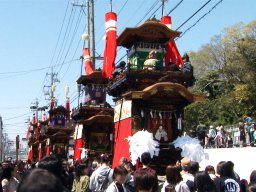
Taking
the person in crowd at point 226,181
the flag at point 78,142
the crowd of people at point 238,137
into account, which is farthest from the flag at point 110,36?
the person in crowd at point 226,181

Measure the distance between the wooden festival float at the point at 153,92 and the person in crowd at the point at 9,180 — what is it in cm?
831

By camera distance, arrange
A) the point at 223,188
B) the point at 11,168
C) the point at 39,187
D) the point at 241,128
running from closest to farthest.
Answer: the point at 39,187 → the point at 223,188 → the point at 11,168 → the point at 241,128

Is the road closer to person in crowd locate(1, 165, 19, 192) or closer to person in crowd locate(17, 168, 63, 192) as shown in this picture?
person in crowd locate(1, 165, 19, 192)

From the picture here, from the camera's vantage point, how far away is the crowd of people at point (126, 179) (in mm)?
2414

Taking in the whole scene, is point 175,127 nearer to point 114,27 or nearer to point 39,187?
point 114,27

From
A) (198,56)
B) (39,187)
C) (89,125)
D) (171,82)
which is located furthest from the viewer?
(198,56)

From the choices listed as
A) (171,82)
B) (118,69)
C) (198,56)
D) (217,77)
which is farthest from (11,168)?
(198,56)

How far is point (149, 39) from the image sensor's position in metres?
18.2

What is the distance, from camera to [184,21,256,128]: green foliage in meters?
33.8

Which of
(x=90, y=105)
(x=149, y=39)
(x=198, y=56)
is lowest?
(x=90, y=105)

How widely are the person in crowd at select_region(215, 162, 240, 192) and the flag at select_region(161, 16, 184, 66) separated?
41.2 feet

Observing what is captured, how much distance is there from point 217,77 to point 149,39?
25.6 m

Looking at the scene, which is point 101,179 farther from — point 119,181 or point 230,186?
point 230,186

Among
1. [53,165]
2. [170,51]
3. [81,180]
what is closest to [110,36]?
[170,51]
